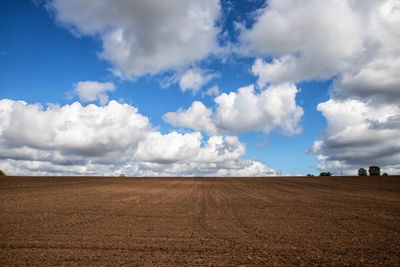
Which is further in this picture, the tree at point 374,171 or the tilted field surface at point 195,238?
the tree at point 374,171

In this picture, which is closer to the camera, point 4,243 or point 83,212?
point 4,243

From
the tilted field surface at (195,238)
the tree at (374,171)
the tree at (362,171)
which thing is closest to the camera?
the tilted field surface at (195,238)

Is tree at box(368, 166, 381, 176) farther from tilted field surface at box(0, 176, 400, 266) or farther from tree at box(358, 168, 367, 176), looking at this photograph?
tilted field surface at box(0, 176, 400, 266)

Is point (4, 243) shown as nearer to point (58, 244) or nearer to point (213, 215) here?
point (58, 244)

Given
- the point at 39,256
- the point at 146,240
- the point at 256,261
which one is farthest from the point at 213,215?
the point at 39,256

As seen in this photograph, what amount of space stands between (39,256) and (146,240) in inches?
123

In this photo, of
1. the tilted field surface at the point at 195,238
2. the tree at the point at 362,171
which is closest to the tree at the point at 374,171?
the tree at the point at 362,171

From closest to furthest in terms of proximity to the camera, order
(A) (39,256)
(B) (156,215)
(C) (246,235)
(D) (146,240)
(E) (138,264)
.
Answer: (E) (138,264) → (A) (39,256) → (D) (146,240) → (C) (246,235) → (B) (156,215)

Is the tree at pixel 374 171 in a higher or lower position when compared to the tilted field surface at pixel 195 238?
higher

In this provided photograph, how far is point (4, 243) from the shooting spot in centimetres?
768

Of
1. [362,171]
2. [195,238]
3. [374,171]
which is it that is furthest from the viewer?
[362,171]

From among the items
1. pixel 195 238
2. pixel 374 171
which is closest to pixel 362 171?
pixel 374 171

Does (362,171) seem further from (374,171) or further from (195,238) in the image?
(195,238)

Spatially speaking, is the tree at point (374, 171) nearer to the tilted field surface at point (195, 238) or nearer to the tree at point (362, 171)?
the tree at point (362, 171)
